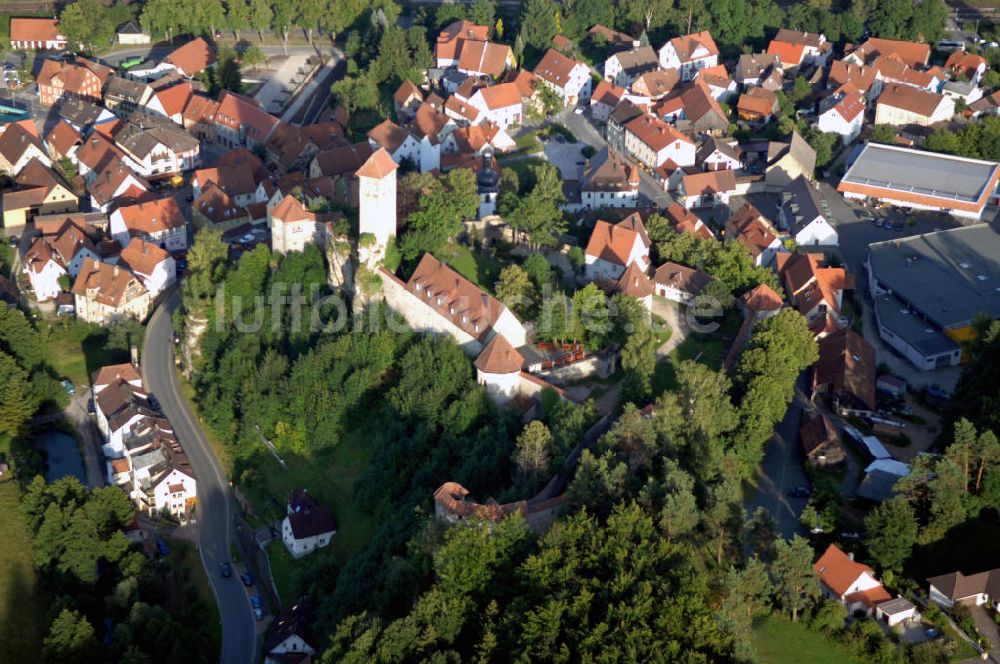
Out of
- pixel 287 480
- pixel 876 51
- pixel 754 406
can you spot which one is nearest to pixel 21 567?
pixel 287 480

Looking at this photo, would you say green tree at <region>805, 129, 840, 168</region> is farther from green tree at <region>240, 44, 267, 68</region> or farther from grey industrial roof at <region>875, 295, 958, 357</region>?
green tree at <region>240, 44, 267, 68</region>

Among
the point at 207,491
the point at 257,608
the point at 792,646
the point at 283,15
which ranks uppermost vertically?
the point at 792,646

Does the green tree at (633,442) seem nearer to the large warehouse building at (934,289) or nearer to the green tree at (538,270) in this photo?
the green tree at (538,270)

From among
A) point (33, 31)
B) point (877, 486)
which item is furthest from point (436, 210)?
point (33, 31)

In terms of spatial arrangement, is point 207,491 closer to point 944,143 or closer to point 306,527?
point 306,527

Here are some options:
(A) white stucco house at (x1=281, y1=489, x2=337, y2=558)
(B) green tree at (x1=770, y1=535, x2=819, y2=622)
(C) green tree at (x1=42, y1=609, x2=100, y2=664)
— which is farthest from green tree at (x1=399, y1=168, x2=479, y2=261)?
(B) green tree at (x1=770, y1=535, x2=819, y2=622)

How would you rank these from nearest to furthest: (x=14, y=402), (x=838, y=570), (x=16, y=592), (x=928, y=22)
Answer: (x=838, y=570) < (x=16, y=592) < (x=14, y=402) < (x=928, y=22)
